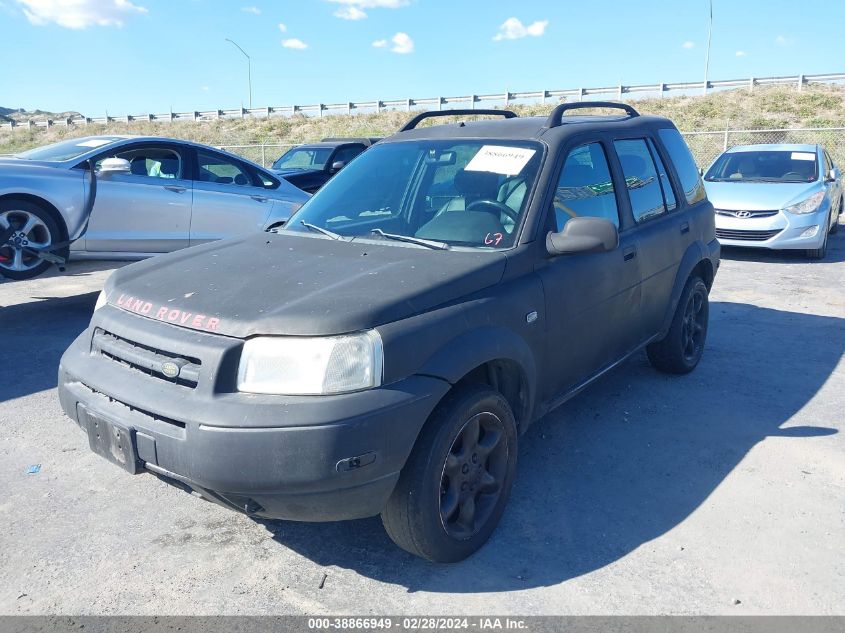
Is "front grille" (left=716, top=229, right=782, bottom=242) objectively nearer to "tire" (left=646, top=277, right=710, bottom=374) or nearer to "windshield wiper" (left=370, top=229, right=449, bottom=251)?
"tire" (left=646, top=277, right=710, bottom=374)

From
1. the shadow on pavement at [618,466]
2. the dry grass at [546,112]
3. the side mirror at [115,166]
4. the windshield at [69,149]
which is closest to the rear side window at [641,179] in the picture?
the shadow on pavement at [618,466]

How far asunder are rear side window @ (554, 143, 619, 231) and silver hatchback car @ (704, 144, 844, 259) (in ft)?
22.3

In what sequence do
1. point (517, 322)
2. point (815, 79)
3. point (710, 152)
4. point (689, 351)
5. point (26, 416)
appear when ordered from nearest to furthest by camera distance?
point (517, 322) → point (26, 416) → point (689, 351) → point (710, 152) → point (815, 79)

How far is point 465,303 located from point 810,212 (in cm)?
888

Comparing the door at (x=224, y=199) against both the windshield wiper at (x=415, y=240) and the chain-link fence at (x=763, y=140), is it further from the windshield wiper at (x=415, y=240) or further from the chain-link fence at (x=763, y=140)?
the chain-link fence at (x=763, y=140)

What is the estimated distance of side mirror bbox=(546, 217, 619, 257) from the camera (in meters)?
3.36

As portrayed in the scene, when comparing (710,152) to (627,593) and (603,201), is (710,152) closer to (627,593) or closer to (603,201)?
(603,201)

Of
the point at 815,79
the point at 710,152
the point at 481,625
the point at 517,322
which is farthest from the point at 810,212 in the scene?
the point at 815,79

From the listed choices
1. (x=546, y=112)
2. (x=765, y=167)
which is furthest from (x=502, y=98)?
(x=765, y=167)

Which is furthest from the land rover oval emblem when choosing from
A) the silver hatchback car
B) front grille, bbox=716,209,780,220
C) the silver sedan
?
front grille, bbox=716,209,780,220

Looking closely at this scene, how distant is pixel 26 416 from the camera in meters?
4.53

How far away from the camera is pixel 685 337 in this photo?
5242 millimetres

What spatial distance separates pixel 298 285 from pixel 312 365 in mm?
511

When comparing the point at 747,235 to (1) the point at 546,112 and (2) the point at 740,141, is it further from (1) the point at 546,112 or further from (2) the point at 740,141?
(1) the point at 546,112
